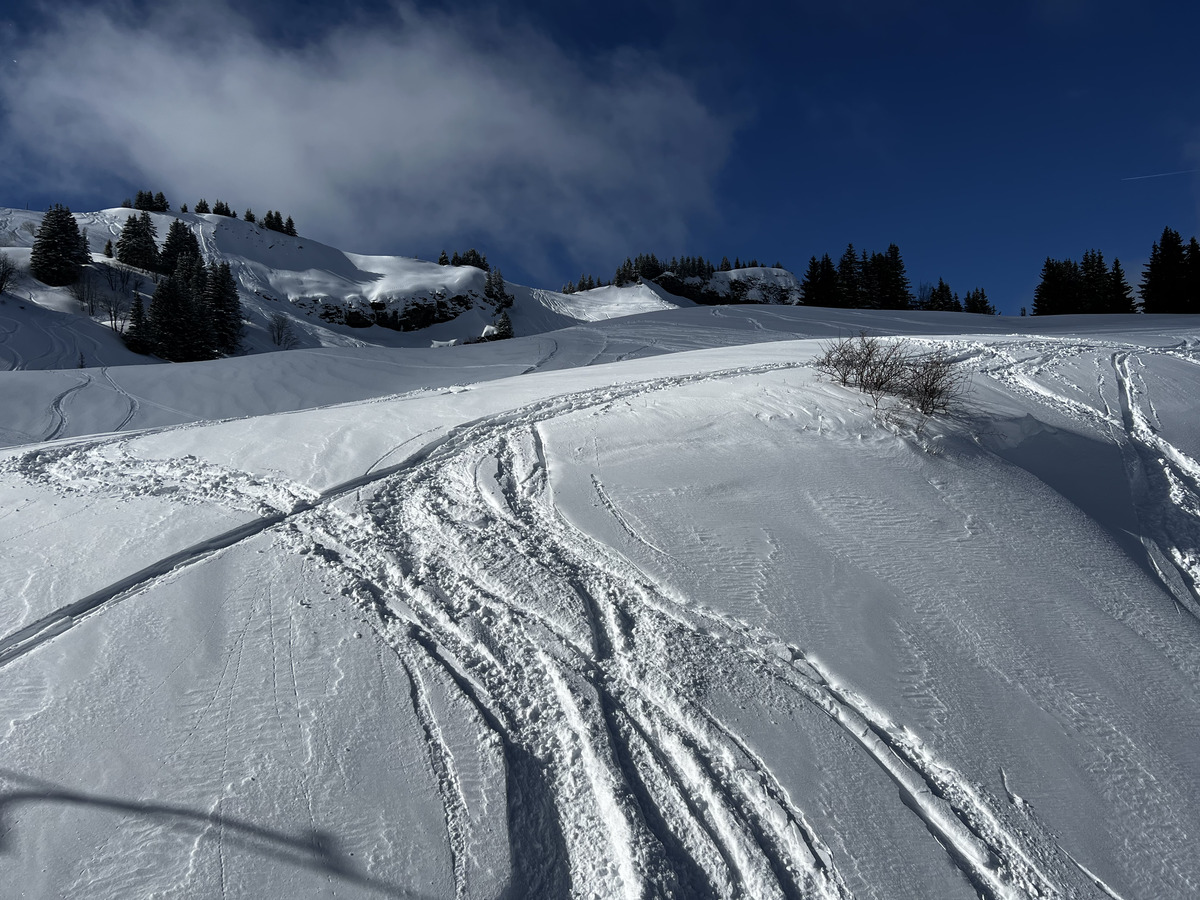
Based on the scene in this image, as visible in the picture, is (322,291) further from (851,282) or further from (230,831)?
(230,831)

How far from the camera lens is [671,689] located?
2783mm

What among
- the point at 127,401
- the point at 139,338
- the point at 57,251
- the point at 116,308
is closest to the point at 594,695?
the point at 127,401

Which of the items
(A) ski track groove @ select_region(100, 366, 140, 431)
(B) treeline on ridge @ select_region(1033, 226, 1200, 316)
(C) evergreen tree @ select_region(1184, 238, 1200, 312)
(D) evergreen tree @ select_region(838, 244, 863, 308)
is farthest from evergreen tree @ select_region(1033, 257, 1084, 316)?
(A) ski track groove @ select_region(100, 366, 140, 431)

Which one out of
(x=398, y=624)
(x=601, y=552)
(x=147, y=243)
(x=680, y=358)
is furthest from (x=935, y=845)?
(x=147, y=243)

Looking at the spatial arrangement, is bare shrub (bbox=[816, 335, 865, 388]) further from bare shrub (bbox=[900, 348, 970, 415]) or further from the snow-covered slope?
the snow-covered slope

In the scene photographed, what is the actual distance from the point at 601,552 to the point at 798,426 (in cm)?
271

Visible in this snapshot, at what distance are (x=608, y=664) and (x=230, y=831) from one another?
163 cm

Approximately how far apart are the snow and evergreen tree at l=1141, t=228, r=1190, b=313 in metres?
40.0

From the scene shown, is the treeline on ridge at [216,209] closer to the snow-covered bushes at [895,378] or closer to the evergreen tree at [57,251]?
the evergreen tree at [57,251]

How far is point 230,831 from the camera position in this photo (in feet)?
6.87

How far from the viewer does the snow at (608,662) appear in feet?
6.98

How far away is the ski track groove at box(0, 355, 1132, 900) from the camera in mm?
2162

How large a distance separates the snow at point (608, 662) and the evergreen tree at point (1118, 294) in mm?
39969

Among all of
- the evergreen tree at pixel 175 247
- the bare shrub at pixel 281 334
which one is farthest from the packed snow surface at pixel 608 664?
the evergreen tree at pixel 175 247
